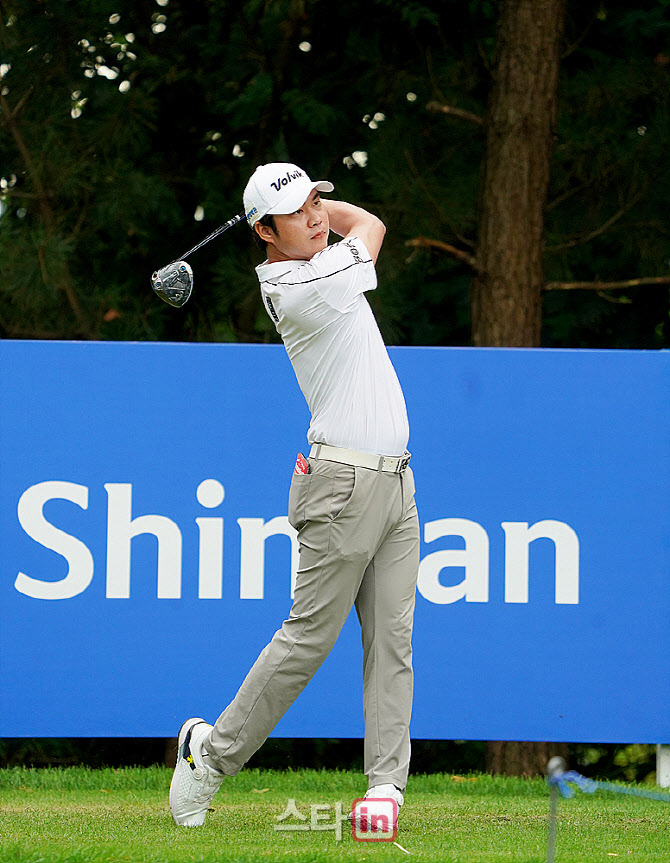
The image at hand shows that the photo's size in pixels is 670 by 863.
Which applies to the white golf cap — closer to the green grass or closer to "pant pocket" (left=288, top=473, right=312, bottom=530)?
"pant pocket" (left=288, top=473, right=312, bottom=530)

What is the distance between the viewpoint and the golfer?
2.95 m

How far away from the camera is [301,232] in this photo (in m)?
3.04

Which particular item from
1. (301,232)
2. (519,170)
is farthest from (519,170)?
(301,232)

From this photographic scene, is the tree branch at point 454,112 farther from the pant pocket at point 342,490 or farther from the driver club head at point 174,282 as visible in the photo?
the pant pocket at point 342,490

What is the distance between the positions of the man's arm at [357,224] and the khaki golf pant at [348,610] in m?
0.63

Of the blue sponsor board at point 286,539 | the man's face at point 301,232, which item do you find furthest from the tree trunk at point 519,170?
the man's face at point 301,232

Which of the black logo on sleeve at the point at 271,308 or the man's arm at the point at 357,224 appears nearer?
the black logo on sleeve at the point at 271,308

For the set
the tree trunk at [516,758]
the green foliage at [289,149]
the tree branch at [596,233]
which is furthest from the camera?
the green foliage at [289,149]

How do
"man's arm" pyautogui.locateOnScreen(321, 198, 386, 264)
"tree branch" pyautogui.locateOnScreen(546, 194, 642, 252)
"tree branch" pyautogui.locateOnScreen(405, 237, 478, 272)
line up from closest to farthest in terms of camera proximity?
1. "man's arm" pyautogui.locateOnScreen(321, 198, 386, 264)
2. "tree branch" pyautogui.locateOnScreen(405, 237, 478, 272)
3. "tree branch" pyautogui.locateOnScreen(546, 194, 642, 252)

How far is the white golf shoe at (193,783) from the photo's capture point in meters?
3.04

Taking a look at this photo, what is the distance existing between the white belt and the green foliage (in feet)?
11.3

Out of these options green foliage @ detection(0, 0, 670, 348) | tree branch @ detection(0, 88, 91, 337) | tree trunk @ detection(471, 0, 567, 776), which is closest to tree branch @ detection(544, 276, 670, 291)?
green foliage @ detection(0, 0, 670, 348)

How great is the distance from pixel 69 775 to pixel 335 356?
2185mm

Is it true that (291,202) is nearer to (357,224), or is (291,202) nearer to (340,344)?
(357,224)
